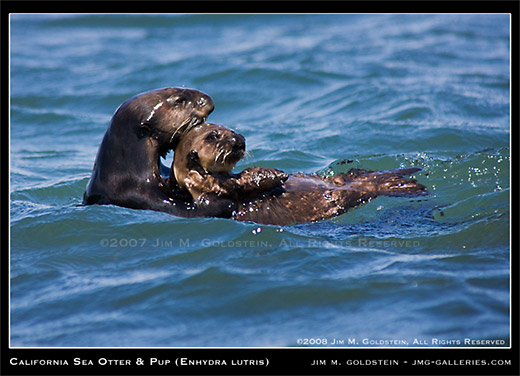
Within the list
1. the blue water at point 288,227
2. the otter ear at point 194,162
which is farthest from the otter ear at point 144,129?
the blue water at point 288,227

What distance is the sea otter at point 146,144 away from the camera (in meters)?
5.14

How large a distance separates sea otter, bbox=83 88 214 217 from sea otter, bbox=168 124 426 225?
4.7 inches

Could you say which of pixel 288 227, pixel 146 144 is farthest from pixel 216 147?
pixel 288 227

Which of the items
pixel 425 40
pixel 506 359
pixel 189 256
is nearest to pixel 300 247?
pixel 189 256

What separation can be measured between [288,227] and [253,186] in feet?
1.41

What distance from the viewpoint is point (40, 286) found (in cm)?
458

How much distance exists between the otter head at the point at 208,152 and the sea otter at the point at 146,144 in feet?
0.46

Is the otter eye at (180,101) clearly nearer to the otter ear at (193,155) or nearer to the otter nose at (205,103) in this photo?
the otter nose at (205,103)

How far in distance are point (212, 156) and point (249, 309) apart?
4.65 ft

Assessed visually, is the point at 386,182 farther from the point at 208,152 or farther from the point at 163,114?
the point at 163,114

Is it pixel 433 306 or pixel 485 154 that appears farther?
pixel 485 154

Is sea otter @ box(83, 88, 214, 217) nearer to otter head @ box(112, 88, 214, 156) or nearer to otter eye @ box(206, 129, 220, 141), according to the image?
otter head @ box(112, 88, 214, 156)

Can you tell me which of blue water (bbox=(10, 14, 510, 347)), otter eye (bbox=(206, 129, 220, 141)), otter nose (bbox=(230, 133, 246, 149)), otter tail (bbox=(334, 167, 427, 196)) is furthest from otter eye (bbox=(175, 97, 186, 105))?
otter tail (bbox=(334, 167, 427, 196))

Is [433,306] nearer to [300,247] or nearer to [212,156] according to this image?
[300,247]
